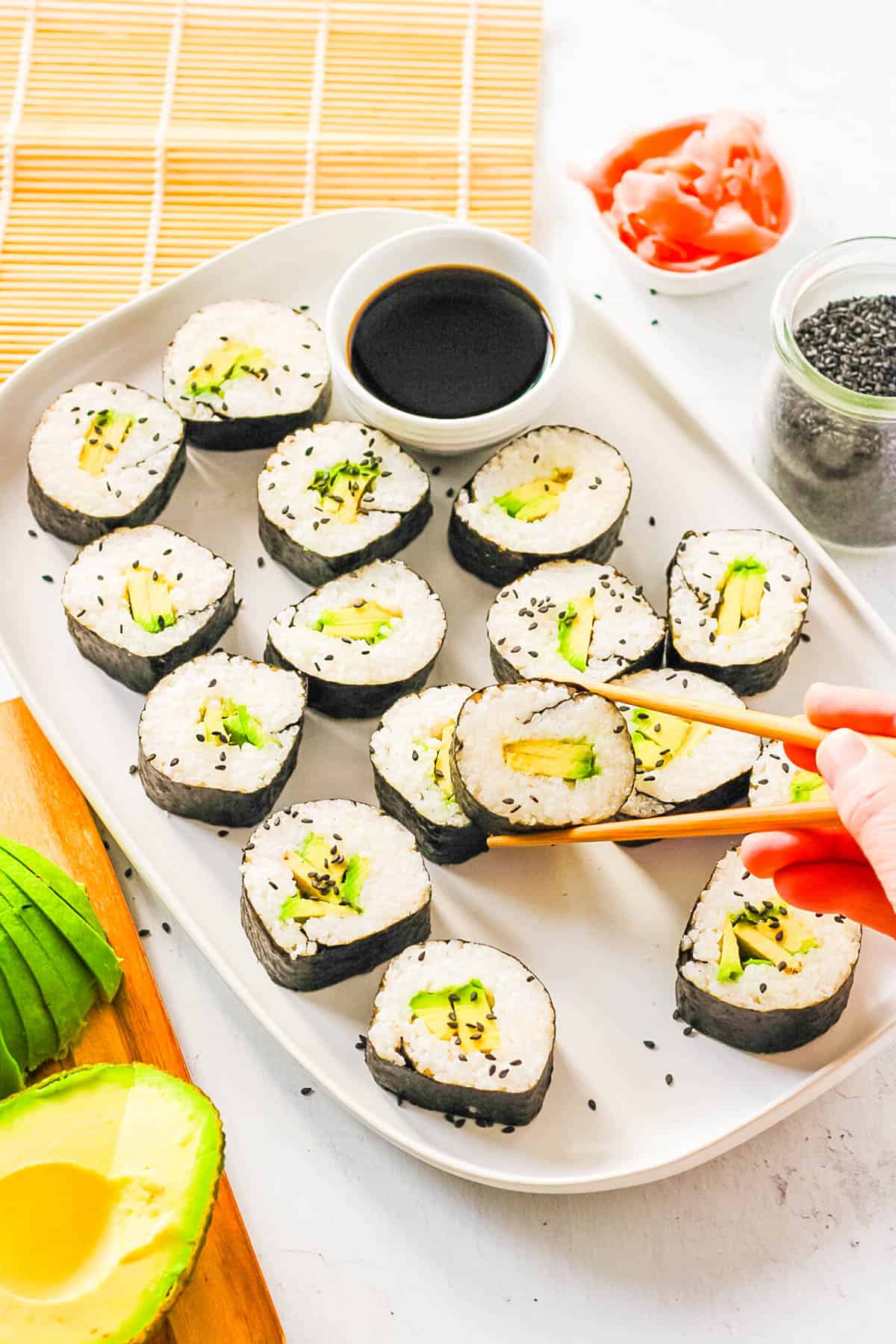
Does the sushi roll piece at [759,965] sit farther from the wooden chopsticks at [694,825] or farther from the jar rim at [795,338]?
the jar rim at [795,338]

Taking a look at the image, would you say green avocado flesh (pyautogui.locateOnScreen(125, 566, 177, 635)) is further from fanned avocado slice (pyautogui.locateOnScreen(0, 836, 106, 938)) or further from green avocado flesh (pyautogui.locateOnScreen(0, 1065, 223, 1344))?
green avocado flesh (pyautogui.locateOnScreen(0, 1065, 223, 1344))

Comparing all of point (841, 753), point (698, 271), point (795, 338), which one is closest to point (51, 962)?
point (841, 753)

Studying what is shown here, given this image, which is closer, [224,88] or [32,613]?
[32,613]

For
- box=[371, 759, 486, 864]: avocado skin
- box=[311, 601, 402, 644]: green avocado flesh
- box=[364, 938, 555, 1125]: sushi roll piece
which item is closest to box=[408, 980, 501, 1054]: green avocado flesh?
box=[364, 938, 555, 1125]: sushi roll piece

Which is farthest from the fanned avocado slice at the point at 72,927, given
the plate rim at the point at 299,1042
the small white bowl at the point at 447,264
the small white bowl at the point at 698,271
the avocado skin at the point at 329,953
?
the small white bowl at the point at 698,271

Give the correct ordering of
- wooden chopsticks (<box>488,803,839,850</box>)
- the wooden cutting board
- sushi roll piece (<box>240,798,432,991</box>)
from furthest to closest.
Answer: sushi roll piece (<box>240,798,432,991</box>) < the wooden cutting board < wooden chopsticks (<box>488,803,839,850</box>)


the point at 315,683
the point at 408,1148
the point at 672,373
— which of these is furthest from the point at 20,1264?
the point at 672,373

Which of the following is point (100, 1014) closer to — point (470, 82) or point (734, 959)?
point (734, 959)
